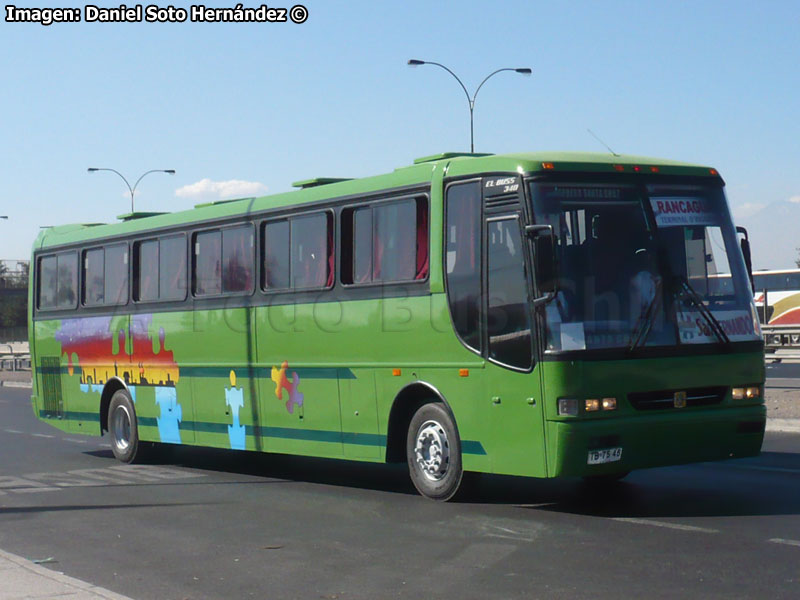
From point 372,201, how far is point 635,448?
3.81m

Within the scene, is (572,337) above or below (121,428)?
above

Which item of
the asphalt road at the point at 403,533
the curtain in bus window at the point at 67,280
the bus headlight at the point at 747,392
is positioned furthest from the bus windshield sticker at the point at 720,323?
the curtain in bus window at the point at 67,280

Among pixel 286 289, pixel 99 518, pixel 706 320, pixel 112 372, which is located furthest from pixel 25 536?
pixel 112 372

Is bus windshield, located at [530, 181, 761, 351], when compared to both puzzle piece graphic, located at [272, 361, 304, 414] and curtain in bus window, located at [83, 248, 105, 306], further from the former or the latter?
curtain in bus window, located at [83, 248, 105, 306]

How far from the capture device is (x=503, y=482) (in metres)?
13.3

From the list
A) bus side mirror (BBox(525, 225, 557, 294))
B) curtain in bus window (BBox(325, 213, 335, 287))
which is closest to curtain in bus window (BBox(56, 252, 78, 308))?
curtain in bus window (BBox(325, 213, 335, 287))

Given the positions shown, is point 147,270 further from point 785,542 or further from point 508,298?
point 785,542

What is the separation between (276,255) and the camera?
14250 millimetres

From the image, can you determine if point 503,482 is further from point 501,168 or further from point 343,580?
point 343,580

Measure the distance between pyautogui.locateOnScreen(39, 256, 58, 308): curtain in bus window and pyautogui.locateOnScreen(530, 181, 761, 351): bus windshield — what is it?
1061 centimetres

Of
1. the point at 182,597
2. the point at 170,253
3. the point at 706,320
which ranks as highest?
the point at 170,253

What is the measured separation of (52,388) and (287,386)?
6548 mm

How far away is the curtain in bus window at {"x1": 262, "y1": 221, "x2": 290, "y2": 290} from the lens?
14.1 metres

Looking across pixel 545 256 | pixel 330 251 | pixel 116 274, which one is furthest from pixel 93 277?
pixel 545 256
